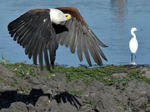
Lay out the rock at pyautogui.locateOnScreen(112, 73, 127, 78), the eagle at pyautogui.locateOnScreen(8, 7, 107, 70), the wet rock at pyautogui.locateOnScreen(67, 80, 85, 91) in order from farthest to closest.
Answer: the rock at pyautogui.locateOnScreen(112, 73, 127, 78), the wet rock at pyautogui.locateOnScreen(67, 80, 85, 91), the eagle at pyautogui.locateOnScreen(8, 7, 107, 70)

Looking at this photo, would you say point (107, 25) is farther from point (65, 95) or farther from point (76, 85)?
point (65, 95)

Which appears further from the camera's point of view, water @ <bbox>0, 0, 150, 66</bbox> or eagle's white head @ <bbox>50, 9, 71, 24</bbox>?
water @ <bbox>0, 0, 150, 66</bbox>

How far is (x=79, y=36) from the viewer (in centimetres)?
611

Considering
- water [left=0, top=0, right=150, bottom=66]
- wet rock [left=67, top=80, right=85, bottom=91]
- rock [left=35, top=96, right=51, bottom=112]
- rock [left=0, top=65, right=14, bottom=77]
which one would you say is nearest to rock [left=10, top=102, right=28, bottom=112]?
rock [left=35, top=96, right=51, bottom=112]

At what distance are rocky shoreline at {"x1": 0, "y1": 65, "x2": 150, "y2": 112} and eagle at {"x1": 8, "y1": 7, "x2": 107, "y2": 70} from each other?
2.16 ft

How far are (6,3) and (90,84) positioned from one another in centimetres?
1167

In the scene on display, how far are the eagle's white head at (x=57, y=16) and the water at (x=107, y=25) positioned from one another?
128 inches

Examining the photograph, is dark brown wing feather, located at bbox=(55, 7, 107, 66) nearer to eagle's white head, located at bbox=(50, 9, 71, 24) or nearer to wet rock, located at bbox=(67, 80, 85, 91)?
eagle's white head, located at bbox=(50, 9, 71, 24)

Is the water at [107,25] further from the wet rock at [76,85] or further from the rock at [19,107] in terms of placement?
the rock at [19,107]

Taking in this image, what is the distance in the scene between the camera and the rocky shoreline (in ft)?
17.4

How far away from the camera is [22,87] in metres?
6.20

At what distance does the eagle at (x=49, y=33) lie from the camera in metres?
4.53

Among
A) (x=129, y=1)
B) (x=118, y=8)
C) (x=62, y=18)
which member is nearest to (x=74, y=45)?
(x=62, y=18)

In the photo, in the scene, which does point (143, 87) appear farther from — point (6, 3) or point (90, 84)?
point (6, 3)
